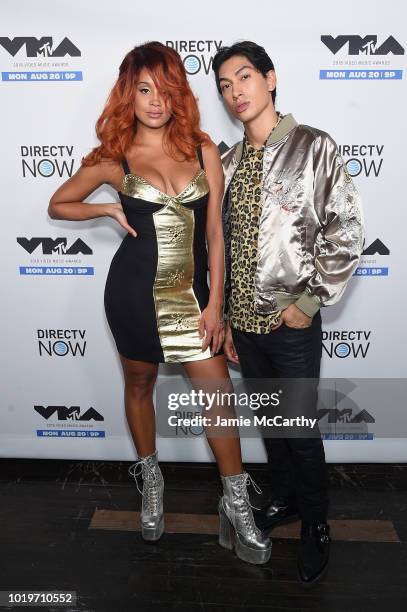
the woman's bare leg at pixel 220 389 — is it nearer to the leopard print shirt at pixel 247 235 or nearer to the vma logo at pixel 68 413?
the leopard print shirt at pixel 247 235

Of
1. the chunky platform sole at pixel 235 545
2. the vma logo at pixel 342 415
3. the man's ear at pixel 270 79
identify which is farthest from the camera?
the vma logo at pixel 342 415

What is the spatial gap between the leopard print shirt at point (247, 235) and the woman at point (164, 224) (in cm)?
6

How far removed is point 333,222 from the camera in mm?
1986

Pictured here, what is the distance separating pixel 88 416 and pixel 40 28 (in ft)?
5.92

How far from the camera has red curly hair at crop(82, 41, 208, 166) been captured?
6.60 ft

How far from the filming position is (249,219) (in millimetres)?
2080

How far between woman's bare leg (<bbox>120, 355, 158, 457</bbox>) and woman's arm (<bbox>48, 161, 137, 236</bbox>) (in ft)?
1.78

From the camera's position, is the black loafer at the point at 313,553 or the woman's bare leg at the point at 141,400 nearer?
the black loafer at the point at 313,553

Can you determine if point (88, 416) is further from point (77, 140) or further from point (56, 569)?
point (77, 140)

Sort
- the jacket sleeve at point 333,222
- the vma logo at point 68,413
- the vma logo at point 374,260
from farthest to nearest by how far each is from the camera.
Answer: the vma logo at point 68,413
the vma logo at point 374,260
the jacket sleeve at point 333,222

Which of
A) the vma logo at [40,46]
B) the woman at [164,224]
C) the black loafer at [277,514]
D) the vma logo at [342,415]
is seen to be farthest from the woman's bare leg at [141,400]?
the vma logo at [40,46]

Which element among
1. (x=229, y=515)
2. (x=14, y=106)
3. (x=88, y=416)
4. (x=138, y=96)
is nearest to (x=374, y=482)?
(x=229, y=515)

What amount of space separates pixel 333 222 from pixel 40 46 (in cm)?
150

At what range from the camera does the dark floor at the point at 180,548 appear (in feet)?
6.85
